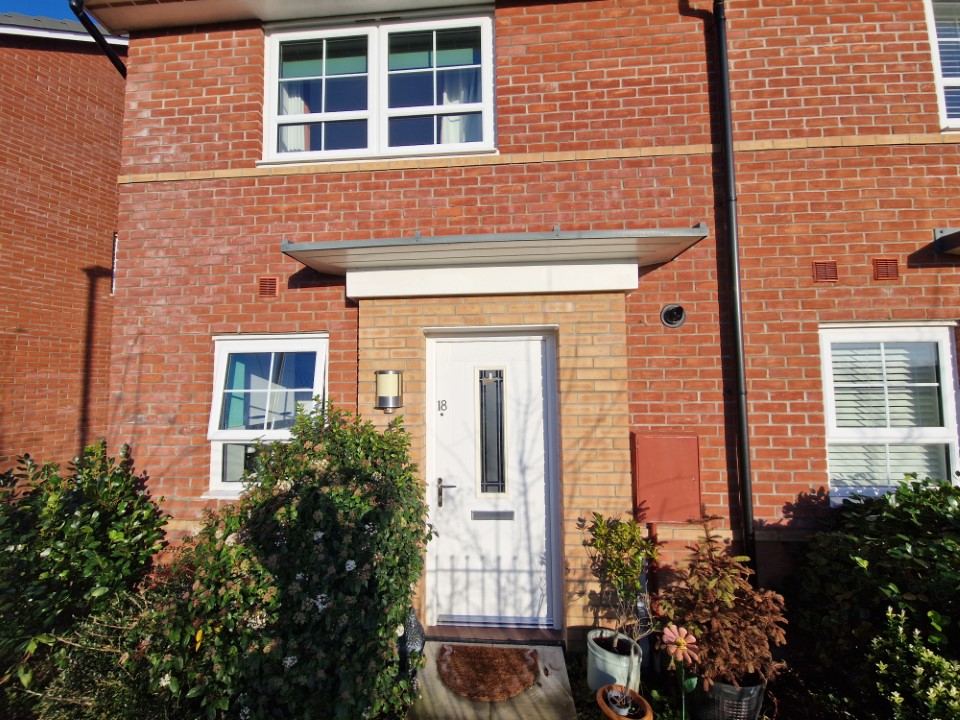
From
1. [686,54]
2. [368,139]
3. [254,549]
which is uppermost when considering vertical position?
[686,54]

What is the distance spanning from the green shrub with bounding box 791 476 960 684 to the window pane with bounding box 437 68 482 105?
15.2 ft

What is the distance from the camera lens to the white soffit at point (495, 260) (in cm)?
340

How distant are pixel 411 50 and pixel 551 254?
2.60 metres

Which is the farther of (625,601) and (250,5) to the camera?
(250,5)

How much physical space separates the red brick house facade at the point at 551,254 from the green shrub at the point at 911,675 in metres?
0.93

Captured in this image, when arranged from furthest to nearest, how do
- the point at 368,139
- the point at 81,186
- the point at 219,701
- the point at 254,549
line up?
the point at 81,186
the point at 368,139
the point at 254,549
the point at 219,701

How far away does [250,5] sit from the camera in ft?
14.1

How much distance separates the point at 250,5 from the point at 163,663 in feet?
17.4

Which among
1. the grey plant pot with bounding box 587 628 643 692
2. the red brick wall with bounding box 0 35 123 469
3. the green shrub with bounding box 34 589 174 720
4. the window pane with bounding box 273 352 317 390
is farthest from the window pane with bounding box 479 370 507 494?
the red brick wall with bounding box 0 35 123 469

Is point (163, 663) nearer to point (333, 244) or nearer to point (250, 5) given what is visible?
point (333, 244)

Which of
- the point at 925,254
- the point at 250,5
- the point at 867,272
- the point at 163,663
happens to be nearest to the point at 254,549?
the point at 163,663

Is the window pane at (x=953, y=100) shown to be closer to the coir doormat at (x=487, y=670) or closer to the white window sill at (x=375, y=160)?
the white window sill at (x=375, y=160)

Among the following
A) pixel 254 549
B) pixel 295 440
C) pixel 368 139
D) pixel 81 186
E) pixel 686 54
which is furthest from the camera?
pixel 81 186

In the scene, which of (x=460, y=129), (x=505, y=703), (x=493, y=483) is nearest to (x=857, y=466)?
(x=493, y=483)
